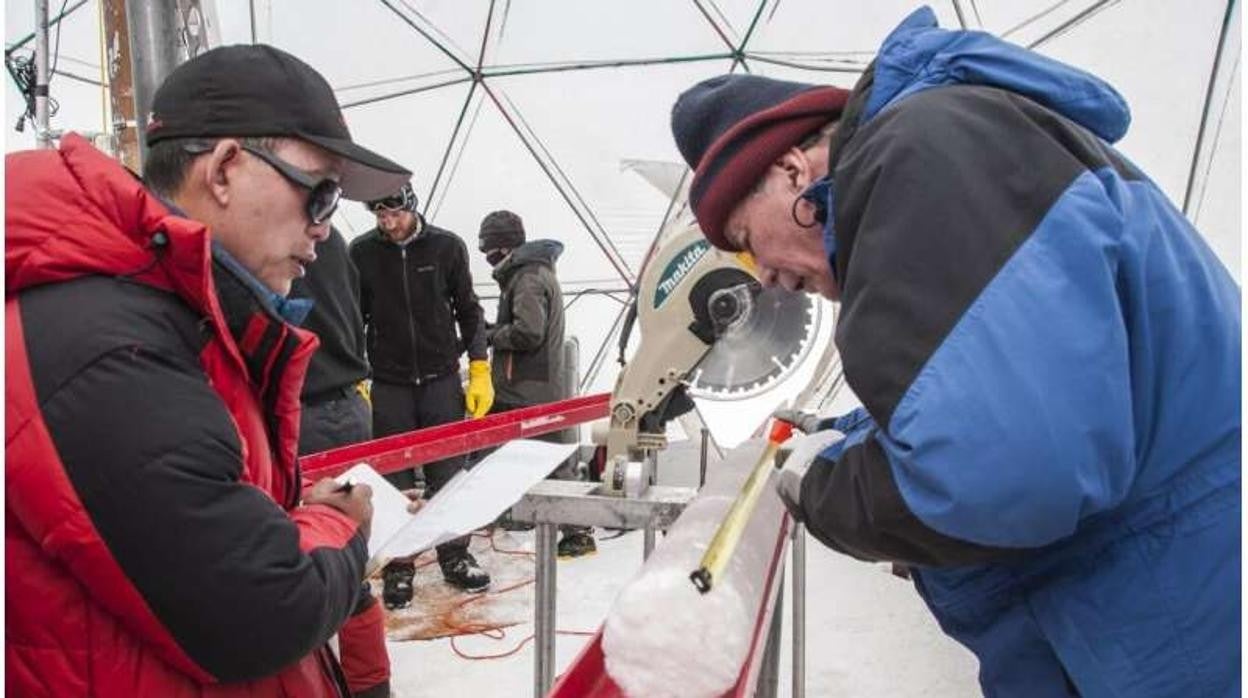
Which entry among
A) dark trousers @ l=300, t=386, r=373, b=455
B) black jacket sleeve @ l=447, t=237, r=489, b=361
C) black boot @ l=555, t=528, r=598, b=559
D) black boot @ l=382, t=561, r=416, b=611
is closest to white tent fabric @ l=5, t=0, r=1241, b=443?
black boot @ l=555, t=528, r=598, b=559

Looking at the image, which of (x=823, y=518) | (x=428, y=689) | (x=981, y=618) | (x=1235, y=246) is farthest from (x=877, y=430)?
(x=1235, y=246)

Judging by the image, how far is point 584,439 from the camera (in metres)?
6.71

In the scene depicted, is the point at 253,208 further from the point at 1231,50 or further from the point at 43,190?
the point at 1231,50

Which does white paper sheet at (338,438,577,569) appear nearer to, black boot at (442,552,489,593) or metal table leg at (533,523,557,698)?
metal table leg at (533,523,557,698)

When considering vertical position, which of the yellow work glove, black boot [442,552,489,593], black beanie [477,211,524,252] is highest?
black beanie [477,211,524,252]

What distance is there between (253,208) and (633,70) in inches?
225

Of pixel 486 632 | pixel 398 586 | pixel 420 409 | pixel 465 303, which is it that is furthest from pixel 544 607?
pixel 465 303

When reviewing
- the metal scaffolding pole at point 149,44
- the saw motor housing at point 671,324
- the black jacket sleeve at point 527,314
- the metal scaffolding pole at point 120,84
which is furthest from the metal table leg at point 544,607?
the black jacket sleeve at point 527,314

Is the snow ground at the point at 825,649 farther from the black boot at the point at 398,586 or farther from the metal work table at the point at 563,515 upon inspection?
the metal work table at the point at 563,515

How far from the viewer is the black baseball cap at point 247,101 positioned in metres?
1.25

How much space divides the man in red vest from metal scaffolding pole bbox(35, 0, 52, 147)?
159 inches

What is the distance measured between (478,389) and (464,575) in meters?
0.93

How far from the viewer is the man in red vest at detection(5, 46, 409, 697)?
0.98 m

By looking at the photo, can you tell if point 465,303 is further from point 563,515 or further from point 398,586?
point 563,515
